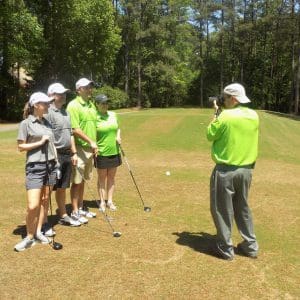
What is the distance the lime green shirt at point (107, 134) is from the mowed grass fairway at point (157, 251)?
3.88 feet

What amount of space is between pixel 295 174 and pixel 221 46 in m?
43.3

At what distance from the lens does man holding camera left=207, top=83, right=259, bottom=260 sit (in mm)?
5793

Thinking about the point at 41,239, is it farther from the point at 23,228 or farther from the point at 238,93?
the point at 238,93

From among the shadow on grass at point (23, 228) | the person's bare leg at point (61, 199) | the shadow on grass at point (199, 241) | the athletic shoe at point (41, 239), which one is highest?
the person's bare leg at point (61, 199)

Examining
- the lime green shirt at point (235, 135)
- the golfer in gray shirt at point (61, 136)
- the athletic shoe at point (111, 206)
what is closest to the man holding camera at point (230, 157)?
the lime green shirt at point (235, 135)

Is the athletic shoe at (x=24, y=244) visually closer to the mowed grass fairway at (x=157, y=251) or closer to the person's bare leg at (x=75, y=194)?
the mowed grass fairway at (x=157, y=251)

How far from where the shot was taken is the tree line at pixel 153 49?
33.6m

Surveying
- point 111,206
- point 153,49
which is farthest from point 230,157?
point 153,49

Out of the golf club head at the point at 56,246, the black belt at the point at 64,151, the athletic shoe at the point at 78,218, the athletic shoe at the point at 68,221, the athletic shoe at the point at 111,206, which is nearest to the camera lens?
the golf club head at the point at 56,246

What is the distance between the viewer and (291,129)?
25.2 meters

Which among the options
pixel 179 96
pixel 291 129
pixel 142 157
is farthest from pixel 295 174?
pixel 179 96

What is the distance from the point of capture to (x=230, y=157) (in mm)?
5812

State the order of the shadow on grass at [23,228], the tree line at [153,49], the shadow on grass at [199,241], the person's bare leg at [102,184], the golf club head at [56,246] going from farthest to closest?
1. the tree line at [153,49]
2. the person's bare leg at [102,184]
3. the shadow on grass at [23,228]
4. the shadow on grass at [199,241]
5. the golf club head at [56,246]

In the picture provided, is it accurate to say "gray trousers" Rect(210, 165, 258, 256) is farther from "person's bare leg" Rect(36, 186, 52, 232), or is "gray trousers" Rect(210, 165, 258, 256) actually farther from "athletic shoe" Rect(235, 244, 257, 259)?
"person's bare leg" Rect(36, 186, 52, 232)
